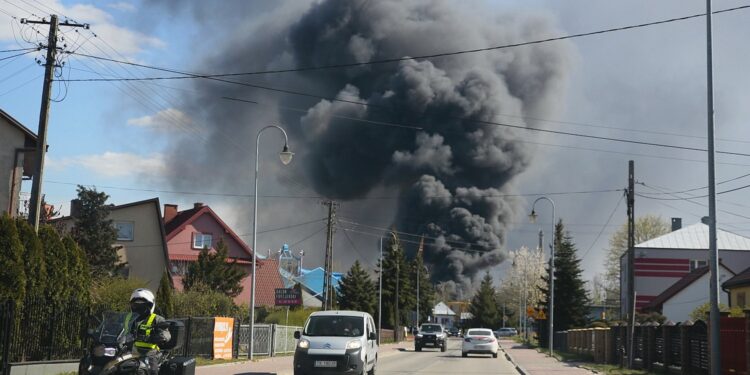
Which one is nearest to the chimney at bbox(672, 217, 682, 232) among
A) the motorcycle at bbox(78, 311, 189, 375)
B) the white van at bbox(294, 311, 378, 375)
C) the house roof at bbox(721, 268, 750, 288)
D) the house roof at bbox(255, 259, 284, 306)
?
the house roof at bbox(255, 259, 284, 306)

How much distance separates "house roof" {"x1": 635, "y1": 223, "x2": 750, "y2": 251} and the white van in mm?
60178

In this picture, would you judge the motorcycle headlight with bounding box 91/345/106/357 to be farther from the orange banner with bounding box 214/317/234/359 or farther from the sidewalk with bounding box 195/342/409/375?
the orange banner with bounding box 214/317/234/359

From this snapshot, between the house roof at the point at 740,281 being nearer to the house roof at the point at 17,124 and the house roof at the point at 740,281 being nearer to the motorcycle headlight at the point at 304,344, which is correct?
the motorcycle headlight at the point at 304,344

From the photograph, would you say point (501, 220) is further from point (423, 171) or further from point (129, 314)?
point (129, 314)

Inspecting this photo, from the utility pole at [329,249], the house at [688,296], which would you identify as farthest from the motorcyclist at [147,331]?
the house at [688,296]

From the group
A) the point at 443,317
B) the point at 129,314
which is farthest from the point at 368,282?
the point at 443,317

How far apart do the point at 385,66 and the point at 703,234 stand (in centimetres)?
4687

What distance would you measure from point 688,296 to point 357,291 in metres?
27.1

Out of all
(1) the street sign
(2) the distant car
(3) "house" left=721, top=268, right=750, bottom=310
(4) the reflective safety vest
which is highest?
(3) "house" left=721, top=268, right=750, bottom=310

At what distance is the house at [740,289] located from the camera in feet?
126

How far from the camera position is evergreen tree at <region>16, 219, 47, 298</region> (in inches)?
766

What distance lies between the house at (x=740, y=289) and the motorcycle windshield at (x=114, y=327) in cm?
3435

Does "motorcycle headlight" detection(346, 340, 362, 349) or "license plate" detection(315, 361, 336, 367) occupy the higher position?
"motorcycle headlight" detection(346, 340, 362, 349)

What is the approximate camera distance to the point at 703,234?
77.8 m
